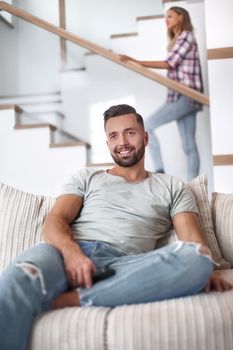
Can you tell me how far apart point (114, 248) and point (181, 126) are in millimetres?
1939

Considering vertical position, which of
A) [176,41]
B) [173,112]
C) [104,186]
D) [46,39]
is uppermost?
[46,39]

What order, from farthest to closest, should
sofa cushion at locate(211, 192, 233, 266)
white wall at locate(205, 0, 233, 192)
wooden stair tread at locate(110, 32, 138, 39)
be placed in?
wooden stair tread at locate(110, 32, 138, 39)
white wall at locate(205, 0, 233, 192)
sofa cushion at locate(211, 192, 233, 266)

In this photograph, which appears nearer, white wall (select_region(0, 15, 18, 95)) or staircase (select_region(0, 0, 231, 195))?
staircase (select_region(0, 0, 231, 195))

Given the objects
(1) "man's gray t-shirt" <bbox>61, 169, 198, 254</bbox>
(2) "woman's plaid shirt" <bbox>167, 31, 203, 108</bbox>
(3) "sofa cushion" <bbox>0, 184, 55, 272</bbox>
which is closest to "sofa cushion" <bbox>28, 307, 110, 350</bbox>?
(1) "man's gray t-shirt" <bbox>61, 169, 198, 254</bbox>

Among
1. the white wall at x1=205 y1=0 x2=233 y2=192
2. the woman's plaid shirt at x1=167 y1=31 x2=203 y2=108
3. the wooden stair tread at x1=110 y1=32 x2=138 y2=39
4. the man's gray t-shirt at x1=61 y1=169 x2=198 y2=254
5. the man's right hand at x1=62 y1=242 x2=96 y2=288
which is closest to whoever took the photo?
the man's right hand at x1=62 y1=242 x2=96 y2=288

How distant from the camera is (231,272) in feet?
5.00

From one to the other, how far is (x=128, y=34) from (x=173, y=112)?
864 millimetres

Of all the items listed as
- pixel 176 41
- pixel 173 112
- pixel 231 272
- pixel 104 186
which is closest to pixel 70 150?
pixel 173 112

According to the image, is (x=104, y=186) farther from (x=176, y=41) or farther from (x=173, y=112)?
(x=176, y=41)

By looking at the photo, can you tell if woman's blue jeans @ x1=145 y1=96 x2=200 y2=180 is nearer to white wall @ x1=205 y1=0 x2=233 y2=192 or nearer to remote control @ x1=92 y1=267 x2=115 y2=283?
white wall @ x1=205 y1=0 x2=233 y2=192

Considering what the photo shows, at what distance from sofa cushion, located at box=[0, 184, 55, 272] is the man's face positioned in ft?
1.17

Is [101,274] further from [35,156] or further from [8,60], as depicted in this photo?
[8,60]

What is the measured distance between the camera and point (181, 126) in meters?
3.18

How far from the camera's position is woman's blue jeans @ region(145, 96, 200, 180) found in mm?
3100
